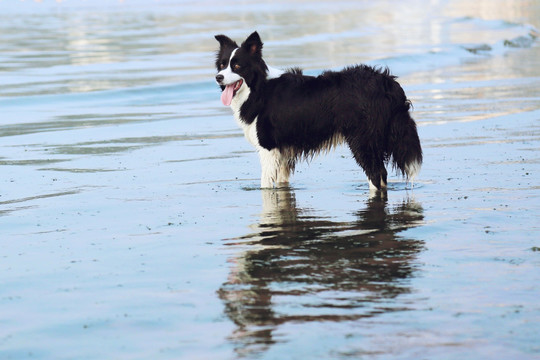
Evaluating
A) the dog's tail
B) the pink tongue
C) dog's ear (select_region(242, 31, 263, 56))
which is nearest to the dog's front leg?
the pink tongue

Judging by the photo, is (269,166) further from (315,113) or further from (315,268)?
(315,268)

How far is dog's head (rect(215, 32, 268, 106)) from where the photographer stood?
8.80 metres

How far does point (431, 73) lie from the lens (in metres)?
21.6

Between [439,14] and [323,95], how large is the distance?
1681 inches

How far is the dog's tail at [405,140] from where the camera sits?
8.68 m

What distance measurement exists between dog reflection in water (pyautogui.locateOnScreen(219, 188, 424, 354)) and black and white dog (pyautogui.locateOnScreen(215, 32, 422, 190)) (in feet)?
2.75

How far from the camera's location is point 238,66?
8.83 metres

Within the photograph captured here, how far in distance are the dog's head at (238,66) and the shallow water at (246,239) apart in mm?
1029

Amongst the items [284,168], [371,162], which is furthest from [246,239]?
A: [284,168]

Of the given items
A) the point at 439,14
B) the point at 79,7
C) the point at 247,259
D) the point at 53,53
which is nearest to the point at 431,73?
the point at 53,53

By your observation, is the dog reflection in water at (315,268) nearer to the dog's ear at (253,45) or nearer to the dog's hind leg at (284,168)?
the dog's hind leg at (284,168)

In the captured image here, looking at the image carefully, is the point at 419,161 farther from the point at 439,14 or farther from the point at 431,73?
the point at 439,14

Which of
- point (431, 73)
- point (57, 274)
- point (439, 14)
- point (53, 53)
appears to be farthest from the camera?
point (439, 14)

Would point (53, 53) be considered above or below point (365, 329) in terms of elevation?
above
